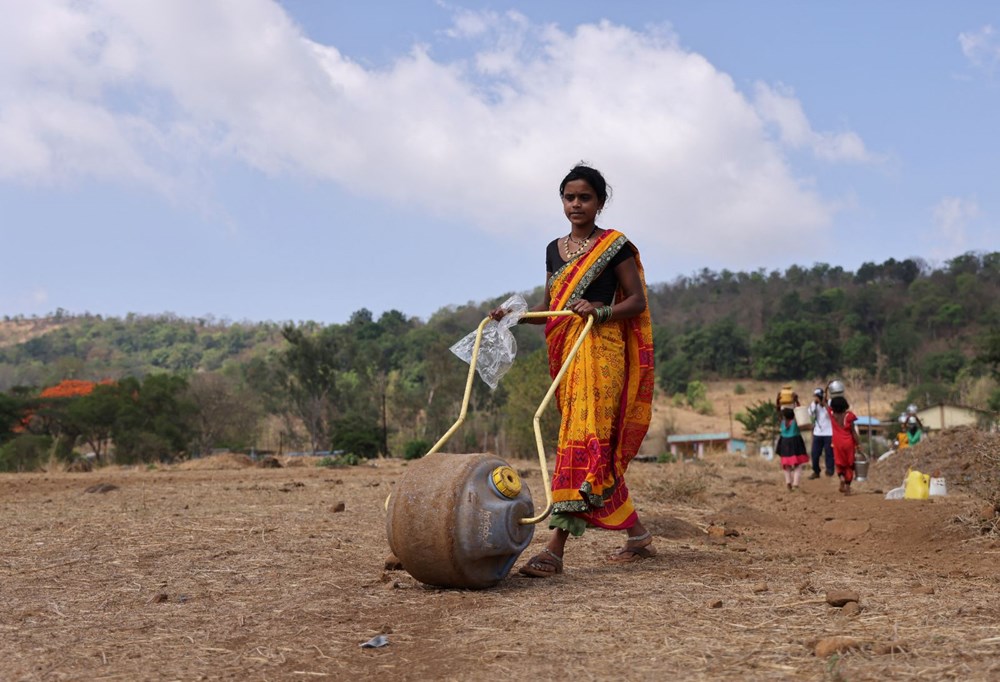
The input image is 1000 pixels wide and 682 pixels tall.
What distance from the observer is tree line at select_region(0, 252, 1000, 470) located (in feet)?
110

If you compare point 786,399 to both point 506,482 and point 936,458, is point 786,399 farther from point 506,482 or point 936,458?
point 506,482

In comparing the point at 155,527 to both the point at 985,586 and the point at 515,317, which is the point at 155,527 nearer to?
the point at 515,317

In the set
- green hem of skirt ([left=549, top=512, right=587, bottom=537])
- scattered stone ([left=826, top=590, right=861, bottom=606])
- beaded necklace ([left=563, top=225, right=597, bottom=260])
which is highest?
beaded necklace ([left=563, top=225, right=597, bottom=260])

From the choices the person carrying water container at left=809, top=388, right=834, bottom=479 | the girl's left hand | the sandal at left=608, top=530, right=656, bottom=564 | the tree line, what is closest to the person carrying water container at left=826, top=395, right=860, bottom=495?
the person carrying water container at left=809, top=388, right=834, bottom=479

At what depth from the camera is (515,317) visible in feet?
17.1

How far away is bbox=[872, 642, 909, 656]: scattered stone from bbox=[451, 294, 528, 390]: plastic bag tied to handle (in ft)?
8.92

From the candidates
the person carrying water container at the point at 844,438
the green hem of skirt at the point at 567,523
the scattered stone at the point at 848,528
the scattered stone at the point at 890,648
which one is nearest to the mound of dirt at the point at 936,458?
the person carrying water container at the point at 844,438

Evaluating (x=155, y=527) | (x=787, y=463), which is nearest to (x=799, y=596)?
(x=155, y=527)

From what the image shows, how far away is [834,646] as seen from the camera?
289cm

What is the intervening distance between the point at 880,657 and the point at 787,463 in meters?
10.5

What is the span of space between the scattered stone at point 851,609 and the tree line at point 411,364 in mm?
21480

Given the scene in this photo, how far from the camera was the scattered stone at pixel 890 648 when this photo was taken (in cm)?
287

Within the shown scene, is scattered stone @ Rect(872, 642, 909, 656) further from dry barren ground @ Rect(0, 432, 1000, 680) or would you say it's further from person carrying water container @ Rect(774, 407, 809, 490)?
person carrying water container @ Rect(774, 407, 809, 490)

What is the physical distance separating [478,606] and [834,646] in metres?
1.61
